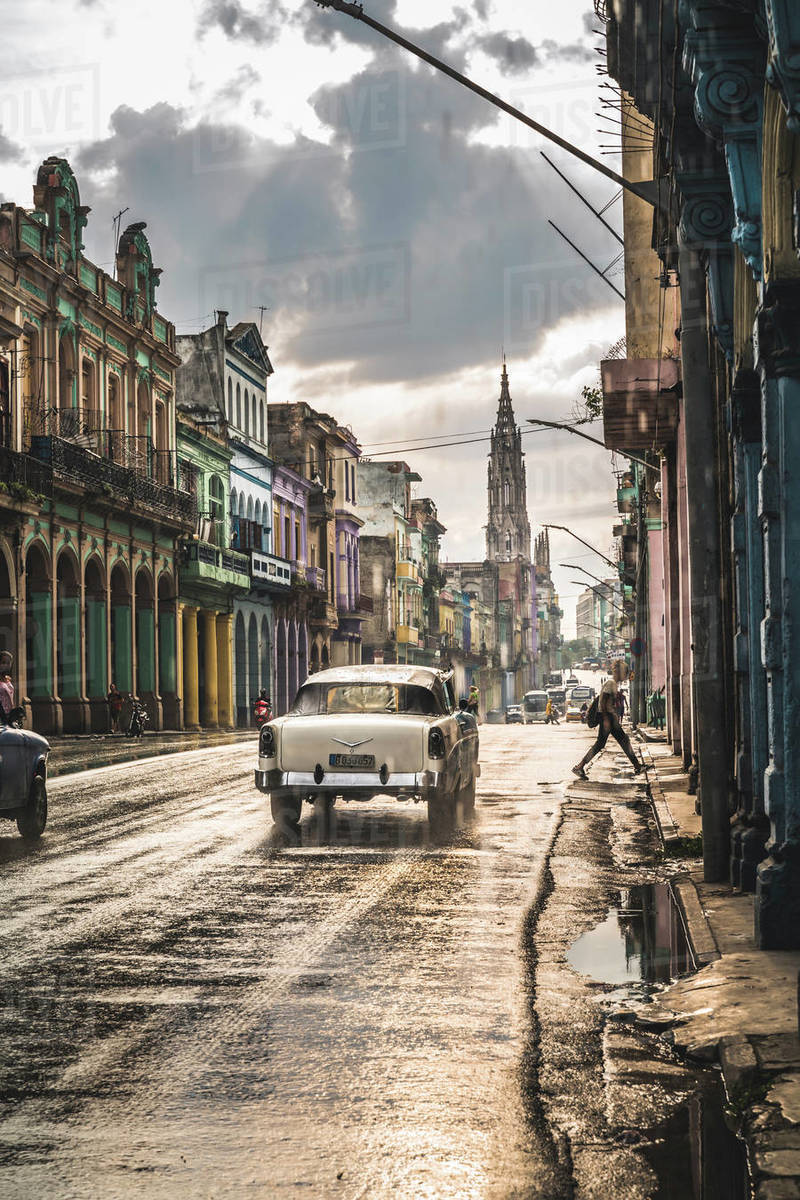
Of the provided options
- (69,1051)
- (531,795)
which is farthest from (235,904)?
(531,795)

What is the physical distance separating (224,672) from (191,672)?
4023mm

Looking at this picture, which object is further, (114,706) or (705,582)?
(114,706)

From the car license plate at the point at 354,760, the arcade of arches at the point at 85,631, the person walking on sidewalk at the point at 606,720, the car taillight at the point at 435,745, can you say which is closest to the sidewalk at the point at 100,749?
the arcade of arches at the point at 85,631

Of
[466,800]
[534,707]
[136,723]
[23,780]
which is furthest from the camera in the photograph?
[534,707]

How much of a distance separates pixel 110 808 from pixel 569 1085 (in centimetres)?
1178

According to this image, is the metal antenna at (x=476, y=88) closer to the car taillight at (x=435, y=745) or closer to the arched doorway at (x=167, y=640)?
the car taillight at (x=435, y=745)

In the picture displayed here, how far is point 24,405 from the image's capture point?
36.6 m

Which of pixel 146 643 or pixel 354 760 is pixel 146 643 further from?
pixel 354 760

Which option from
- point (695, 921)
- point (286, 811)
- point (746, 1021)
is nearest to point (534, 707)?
point (286, 811)

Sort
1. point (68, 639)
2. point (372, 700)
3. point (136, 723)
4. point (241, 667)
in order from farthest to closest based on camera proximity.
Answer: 1. point (241, 667)
2. point (136, 723)
3. point (68, 639)
4. point (372, 700)

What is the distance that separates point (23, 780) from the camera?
13430 mm

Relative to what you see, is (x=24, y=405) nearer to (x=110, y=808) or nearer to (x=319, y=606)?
(x=110, y=808)

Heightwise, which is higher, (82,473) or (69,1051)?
(82,473)

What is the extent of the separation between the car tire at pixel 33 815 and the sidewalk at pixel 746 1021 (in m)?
6.40
